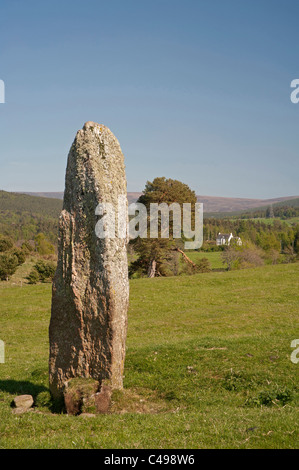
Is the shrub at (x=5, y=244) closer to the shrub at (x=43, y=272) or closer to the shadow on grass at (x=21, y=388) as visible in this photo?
the shrub at (x=43, y=272)

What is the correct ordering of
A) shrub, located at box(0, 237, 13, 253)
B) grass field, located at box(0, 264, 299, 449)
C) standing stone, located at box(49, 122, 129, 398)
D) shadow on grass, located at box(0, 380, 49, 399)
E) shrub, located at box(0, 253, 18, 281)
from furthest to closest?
shrub, located at box(0, 237, 13, 253) < shrub, located at box(0, 253, 18, 281) < shadow on grass, located at box(0, 380, 49, 399) < standing stone, located at box(49, 122, 129, 398) < grass field, located at box(0, 264, 299, 449)

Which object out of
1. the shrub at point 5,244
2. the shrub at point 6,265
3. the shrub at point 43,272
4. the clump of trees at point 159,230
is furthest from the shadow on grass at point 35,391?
the shrub at point 5,244

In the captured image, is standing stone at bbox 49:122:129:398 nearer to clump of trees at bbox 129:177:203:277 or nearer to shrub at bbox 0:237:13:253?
clump of trees at bbox 129:177:203:277

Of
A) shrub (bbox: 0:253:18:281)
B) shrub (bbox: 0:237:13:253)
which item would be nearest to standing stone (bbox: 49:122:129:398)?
shrub (bbox: 0:253:18:281)

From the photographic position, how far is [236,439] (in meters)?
7.21

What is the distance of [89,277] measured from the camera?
1034cm

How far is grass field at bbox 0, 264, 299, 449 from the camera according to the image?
7.54m

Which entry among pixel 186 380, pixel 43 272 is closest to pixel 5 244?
pixel 43 272

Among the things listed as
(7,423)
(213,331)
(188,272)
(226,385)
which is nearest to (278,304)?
(213,331)

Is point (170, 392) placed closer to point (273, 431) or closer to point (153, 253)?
point (273, 431)

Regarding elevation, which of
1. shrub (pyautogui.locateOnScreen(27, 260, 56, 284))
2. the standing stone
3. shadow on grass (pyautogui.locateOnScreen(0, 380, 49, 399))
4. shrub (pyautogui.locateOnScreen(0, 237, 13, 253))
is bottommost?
shrub (pyautogui.locateOnScreen(27, 260, 56, 284))

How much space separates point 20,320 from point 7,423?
17195 millimetres

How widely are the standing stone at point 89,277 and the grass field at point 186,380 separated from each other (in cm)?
137

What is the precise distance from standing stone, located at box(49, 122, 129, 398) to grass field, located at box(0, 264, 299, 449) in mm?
1372
